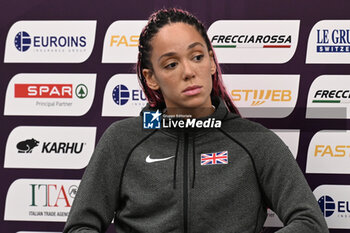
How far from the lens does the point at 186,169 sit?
1289 millimetres

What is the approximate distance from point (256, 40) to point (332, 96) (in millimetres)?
317

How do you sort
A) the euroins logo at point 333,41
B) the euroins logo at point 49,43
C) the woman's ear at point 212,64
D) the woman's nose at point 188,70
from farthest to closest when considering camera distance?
the euroins logo at point 49,43 < the euroins logo at point 333,41 < the woman's ear at point 212,64 < the woman's nose at point 188,70

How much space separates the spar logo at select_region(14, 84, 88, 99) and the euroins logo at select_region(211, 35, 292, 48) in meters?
0.52

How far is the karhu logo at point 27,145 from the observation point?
1674 millimetres

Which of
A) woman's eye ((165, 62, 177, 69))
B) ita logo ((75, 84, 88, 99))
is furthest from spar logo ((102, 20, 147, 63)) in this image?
woman's eye ((165, 62, 177, 69))

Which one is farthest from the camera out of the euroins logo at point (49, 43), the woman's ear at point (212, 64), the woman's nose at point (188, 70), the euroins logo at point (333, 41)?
the euroins logo at point (49, 43)

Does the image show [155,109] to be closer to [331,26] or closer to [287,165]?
[287,165]

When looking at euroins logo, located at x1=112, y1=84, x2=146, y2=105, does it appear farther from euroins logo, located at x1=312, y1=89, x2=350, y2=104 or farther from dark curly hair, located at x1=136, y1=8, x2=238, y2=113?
euroins logo, located at x1=312, y1=89, x2=350, y2=104

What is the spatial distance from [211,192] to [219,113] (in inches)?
9.0

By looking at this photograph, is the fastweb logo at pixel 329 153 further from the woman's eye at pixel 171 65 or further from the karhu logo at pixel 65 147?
the karhu logo at pixel 65 147

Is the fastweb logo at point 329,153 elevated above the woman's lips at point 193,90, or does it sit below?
below

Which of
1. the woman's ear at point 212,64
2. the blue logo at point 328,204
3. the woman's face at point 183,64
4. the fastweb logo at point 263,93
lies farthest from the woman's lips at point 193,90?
the blue logo at point 328,204

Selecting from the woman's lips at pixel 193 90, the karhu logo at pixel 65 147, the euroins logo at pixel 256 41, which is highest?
the euroins logo at pixel 256 41

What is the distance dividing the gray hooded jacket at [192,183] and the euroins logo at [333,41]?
1.39 feet
